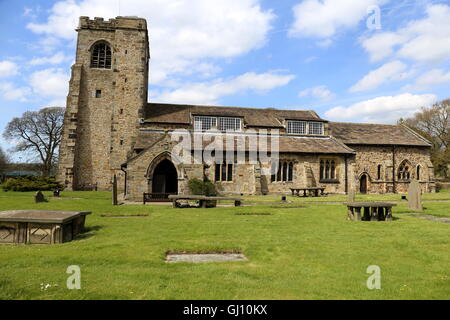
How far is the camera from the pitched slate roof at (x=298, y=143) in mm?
27234

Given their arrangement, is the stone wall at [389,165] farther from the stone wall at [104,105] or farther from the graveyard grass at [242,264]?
the stone wall at [104,105]

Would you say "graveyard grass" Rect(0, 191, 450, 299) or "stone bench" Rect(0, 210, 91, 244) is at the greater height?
"stone bench" Rect(0, 210, 91, 244)

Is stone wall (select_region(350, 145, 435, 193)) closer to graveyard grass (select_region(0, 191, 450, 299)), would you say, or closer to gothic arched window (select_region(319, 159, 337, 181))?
gothic arched window (select_region(319, 159, 337, 181))

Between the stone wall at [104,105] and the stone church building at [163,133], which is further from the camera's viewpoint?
the stone wall at [104,105]

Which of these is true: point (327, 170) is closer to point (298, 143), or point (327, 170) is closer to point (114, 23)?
point (298, 143)

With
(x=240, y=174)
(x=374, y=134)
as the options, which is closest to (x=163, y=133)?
(x=240, y=174)

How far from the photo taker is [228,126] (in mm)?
31922

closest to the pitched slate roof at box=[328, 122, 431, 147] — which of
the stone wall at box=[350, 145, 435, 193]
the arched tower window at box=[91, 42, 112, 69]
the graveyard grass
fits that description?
the stone wall at box=[350, 145, 435, 193]

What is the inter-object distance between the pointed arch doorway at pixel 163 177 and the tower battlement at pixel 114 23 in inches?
681

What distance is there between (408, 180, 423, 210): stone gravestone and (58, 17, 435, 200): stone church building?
1224 centimetres

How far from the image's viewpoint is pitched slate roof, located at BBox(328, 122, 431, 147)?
110ft

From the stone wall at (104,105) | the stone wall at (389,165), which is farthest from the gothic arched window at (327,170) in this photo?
the stone wall at (104,105)
